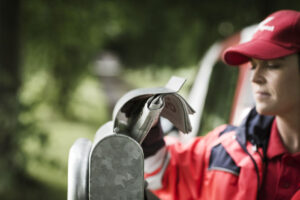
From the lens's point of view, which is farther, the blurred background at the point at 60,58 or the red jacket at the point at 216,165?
the blurred background at the point at 60,58

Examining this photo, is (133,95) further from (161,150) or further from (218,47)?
(218,47)

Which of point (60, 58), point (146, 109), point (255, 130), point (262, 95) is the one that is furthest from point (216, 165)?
point (60, 58)

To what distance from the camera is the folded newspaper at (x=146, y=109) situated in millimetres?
1129

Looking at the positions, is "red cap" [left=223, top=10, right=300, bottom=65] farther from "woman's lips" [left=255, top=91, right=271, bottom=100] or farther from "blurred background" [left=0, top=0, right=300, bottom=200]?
"blurred background" [left=0, top=0, right=300, bottom=200]

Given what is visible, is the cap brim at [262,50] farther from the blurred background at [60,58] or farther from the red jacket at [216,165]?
the blurred background at [60,58]

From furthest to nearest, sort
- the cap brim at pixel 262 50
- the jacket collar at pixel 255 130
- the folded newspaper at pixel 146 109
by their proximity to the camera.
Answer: the jacket collar at pixel 255 130 < the cap brim at pixel 262 50 < the folded newspaper at pixel 146 109

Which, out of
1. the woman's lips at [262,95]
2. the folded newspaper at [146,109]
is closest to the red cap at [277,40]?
the woman's lips at [262,95]

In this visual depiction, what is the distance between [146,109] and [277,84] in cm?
72

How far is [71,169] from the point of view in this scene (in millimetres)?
1115

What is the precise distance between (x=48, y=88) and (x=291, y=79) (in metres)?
9.67

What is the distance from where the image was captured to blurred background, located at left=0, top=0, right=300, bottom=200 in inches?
205

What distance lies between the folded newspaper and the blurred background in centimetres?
204

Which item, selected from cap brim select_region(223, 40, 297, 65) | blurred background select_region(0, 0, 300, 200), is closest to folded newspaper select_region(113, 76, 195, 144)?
cap brim select_region(223, 40, 297, 65)

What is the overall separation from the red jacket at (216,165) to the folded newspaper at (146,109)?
51 centimetres
